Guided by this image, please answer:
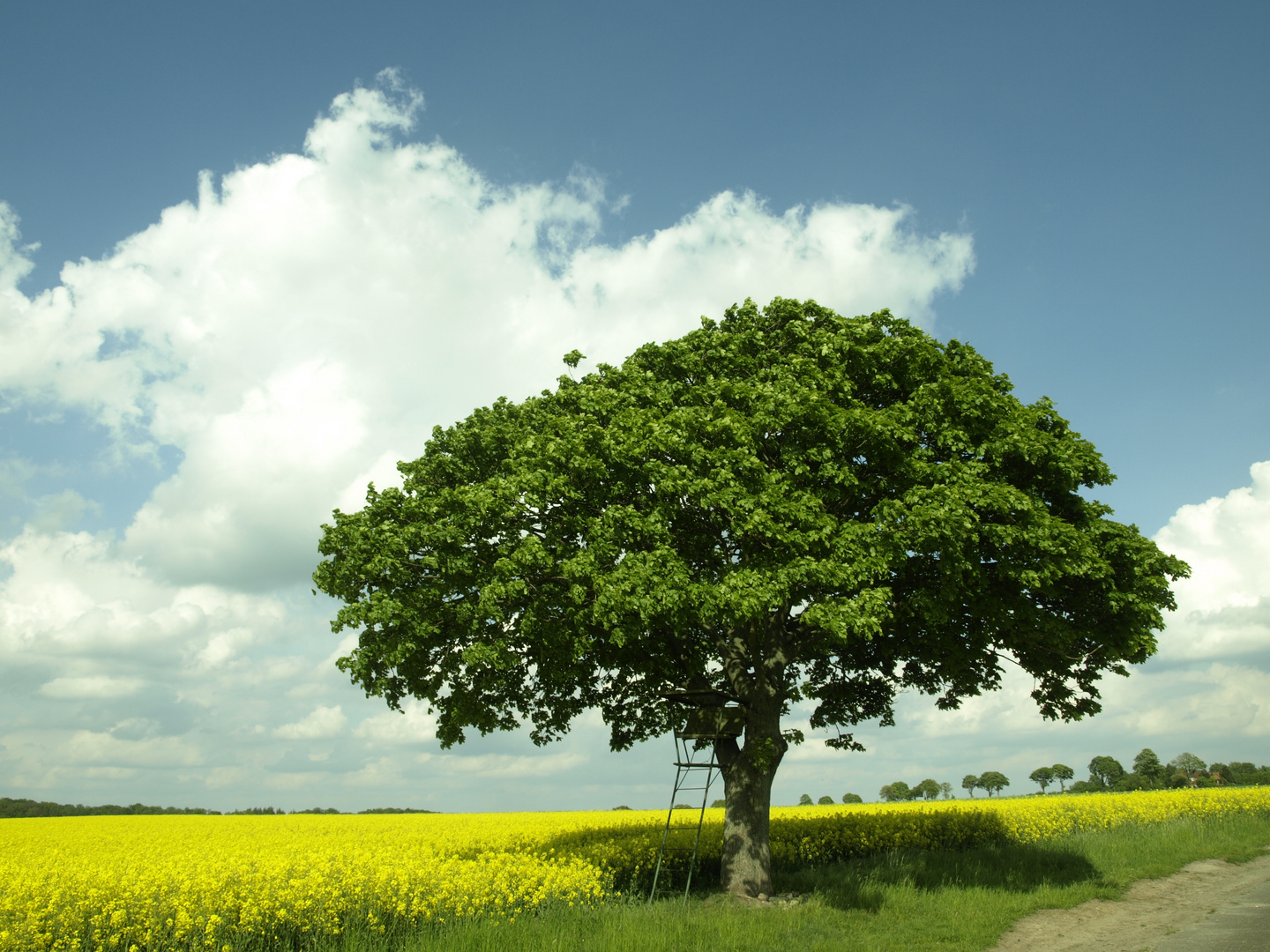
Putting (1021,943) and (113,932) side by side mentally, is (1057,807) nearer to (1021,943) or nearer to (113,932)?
(1021,943)

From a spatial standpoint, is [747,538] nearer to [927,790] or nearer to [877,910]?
[877,910]

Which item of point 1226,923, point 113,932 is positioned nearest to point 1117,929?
point 1226,923

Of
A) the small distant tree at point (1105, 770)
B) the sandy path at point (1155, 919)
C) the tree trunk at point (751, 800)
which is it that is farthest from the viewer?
the small distant tree at point (1105, 770)

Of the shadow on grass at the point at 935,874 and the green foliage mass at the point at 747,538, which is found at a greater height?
the green foliage mass at the point at 747,538

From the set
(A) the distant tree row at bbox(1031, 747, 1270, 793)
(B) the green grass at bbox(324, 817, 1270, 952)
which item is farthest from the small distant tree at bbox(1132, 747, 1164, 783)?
(B) the green grass at bbox(324, 817, 1270, 952)

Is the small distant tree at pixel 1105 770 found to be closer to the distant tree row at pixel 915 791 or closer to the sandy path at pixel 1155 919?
the distant tree row at pixel 915 791

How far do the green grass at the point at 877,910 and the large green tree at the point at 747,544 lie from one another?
7.62 ft

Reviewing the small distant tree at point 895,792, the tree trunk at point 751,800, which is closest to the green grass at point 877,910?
the tree trunk at point 751,800

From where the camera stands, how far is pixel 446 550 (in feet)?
47.1

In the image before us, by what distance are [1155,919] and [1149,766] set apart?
371 ft

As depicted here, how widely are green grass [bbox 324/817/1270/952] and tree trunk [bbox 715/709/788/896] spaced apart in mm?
918

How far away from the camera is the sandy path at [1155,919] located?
1167cm

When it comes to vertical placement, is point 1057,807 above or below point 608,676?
below

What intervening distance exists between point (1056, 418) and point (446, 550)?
13.3 meters
